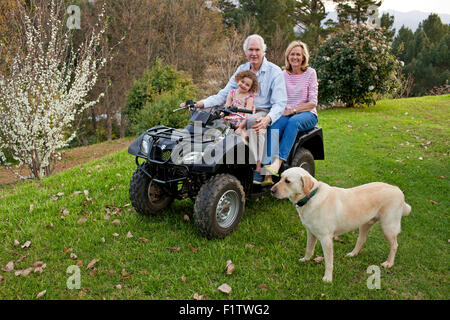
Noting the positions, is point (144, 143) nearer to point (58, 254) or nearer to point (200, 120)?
point (200, 120)

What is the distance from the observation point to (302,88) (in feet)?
16.7

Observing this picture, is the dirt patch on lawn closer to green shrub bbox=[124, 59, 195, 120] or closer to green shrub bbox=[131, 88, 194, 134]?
green shrub bbox=[131, 88, 194, 134]

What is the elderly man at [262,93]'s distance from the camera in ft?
13.9

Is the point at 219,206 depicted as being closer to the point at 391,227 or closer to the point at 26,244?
the point at 391,227

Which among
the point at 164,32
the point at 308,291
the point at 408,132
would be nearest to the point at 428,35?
the point at 164,32

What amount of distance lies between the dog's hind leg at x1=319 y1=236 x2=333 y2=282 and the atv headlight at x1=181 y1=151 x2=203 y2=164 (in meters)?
1.43

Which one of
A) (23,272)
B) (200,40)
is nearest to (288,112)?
(23,272)

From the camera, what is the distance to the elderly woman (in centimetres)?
448

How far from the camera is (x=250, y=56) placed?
4.53 metres

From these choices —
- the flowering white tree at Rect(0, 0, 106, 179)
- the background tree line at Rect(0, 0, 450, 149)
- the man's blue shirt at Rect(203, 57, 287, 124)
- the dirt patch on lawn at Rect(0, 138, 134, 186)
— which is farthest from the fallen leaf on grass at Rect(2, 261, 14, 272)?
the background tree line at Rect(0, 0, 450, 149)

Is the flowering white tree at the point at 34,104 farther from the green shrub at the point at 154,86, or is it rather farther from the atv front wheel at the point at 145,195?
the green shrub at the point at 154,86

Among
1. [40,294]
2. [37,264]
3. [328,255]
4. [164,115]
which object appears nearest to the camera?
[40,294]

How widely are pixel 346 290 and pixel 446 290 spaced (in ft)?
3.12

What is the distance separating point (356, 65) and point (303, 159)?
24.2ft
